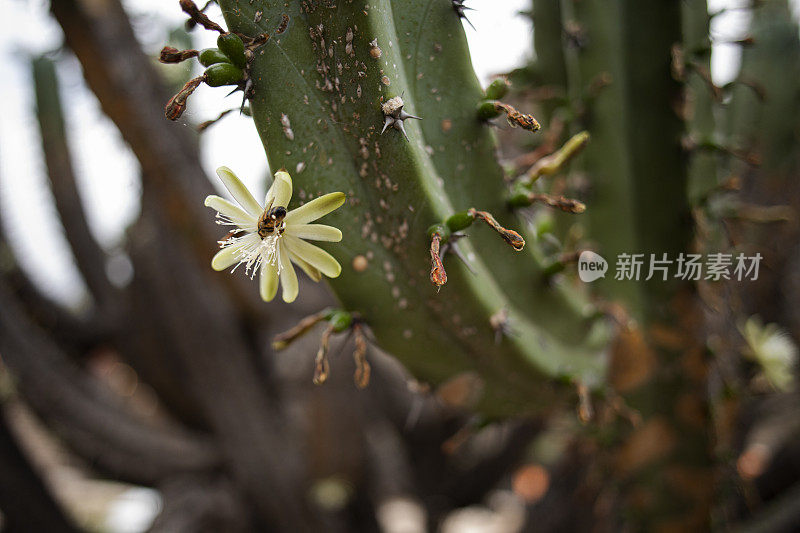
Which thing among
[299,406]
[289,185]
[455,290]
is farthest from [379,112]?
[299,406]

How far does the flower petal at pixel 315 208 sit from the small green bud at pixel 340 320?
156mm

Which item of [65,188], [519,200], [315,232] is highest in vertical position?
[315,232]

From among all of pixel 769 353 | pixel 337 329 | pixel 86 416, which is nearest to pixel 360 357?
pixel 337 329

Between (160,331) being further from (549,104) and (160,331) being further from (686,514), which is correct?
(686,514)

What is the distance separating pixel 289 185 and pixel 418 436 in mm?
2198

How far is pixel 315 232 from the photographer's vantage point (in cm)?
58

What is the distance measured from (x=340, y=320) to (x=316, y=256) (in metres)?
0.12

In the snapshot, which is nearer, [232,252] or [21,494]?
[232,252]

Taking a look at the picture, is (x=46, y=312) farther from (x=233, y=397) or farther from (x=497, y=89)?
(x=497, y=89)

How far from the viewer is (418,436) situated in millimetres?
2545

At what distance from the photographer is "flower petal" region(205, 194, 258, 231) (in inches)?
22.2

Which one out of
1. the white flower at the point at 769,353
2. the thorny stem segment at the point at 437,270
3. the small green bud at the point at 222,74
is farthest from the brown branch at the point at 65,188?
the white flower at the point at 769,353

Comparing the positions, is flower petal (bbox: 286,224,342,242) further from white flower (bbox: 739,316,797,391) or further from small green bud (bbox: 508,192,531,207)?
white flower (bbox: 739,316,797,391)

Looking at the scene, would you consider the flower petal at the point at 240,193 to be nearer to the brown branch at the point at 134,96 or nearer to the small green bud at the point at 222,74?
the small green bud at the point at 222,74
